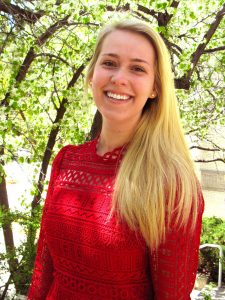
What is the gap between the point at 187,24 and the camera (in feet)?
20.8

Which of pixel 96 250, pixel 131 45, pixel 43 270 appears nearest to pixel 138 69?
pixel 131 45

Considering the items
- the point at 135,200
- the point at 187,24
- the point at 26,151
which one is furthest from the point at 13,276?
the point at 187,24

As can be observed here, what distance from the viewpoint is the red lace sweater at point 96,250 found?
1.65 meters

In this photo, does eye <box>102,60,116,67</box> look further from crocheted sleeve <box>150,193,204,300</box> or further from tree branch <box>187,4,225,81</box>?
tree branch <box>187,4,225,81</box>

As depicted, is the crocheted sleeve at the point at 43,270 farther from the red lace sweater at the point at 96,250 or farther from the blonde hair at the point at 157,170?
the blonde hair at the point at 157,170

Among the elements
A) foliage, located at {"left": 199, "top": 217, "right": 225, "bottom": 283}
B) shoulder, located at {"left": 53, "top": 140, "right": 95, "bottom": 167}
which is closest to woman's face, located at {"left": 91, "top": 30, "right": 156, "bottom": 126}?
shoulder, located at {"left": 53, "top": 140, "right": 95, "bottom": 167}

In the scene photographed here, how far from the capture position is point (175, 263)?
1.62 metres

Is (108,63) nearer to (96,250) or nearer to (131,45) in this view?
(131,45)

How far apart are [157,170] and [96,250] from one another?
0.40 meters

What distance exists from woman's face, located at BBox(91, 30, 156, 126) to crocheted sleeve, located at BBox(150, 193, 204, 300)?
1.58ft

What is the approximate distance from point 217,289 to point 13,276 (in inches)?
145

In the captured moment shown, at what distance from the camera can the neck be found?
1.98 meters

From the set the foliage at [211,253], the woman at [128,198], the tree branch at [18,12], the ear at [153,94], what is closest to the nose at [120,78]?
the woman at [128,198]

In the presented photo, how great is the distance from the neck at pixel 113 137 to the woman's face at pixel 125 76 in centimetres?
5
